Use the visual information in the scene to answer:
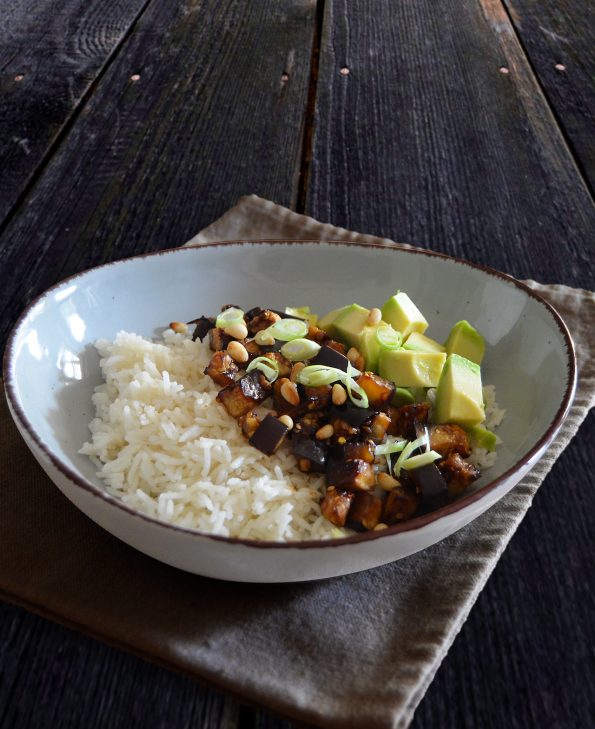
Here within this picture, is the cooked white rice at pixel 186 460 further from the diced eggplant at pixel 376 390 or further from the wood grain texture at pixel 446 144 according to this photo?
the wood grain texture at pixel 446 144

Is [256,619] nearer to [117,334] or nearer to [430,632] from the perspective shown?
[430,632]

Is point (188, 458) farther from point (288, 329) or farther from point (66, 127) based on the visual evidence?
point (66, 127)

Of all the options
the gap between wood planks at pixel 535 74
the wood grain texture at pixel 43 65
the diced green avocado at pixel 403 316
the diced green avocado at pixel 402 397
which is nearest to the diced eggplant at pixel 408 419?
the diced green avocado at pixel 402 397

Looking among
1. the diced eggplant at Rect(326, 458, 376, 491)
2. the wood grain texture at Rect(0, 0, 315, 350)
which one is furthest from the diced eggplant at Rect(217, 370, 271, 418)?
the wood grain texture at Rect(0, 0, 315, 350)

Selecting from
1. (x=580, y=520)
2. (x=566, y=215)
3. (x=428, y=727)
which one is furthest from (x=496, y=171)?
(x=428, y=727)

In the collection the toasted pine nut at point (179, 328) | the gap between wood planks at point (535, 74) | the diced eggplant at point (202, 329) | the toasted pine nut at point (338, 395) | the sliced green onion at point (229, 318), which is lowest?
the toasted pine nut at point (179, 328)

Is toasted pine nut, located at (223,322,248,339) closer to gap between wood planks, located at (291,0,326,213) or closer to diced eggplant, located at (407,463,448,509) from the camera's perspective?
diced eggplant, located at (407,463,448,509)

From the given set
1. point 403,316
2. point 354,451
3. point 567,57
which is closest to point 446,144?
point 567,57
